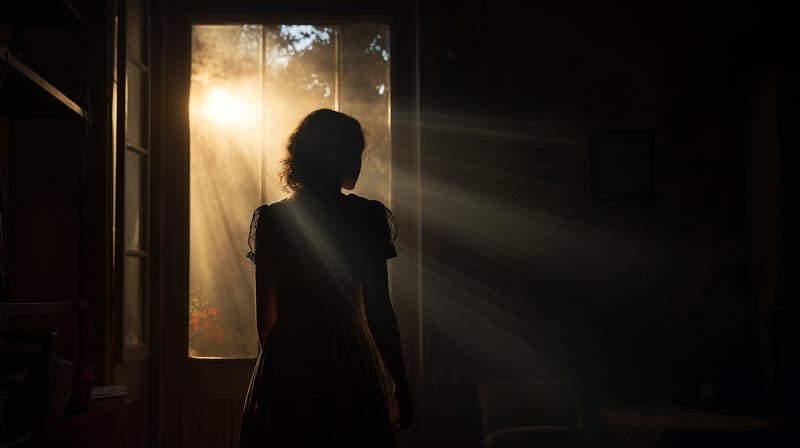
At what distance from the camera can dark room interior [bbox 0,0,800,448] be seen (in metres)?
3.18

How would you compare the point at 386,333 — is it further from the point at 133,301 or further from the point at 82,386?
the point at 133,301

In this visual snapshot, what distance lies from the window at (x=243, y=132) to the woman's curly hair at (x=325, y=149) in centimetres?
151

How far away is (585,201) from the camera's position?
3.39m

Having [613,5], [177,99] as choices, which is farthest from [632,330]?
[177,99]

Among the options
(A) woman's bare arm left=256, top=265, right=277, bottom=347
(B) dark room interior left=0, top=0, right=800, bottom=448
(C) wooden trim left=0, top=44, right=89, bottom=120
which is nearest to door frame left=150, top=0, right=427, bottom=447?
(B) dark room interior left=0, top=0, right=800, bottom=448

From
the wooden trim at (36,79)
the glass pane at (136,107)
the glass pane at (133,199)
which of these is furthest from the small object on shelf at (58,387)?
the glass pane at (136,107)

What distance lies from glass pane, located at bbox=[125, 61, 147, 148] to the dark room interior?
15mm

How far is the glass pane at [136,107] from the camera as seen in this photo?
2.95m

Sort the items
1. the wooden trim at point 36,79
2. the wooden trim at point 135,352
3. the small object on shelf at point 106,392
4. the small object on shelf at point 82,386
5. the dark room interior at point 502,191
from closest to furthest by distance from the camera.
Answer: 1. the wooden trim at point 36,79
2. the small object on shelf at point 82,386
3. the small object on shelf at point 106,392
4. the wooden trim at point 135,352
5. the dark room interior at point 502,191

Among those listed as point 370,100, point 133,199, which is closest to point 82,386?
point 133,199

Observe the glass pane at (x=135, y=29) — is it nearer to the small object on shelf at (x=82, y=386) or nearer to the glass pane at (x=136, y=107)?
the glass pane at (x=136, y=107)

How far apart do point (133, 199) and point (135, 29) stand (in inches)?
26.9

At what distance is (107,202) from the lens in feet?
7.99

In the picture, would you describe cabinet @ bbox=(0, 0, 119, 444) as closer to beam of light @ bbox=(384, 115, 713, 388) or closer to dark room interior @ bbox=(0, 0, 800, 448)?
dark room interior @ bbox=(0, 0, 800, 448)
